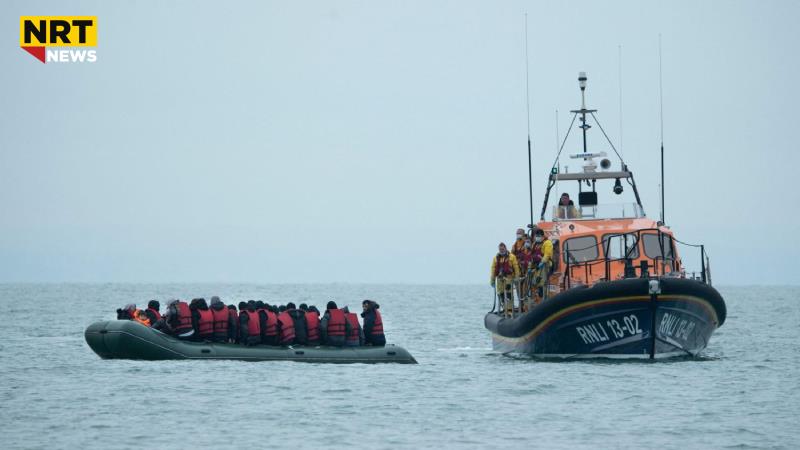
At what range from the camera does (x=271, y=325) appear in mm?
28438

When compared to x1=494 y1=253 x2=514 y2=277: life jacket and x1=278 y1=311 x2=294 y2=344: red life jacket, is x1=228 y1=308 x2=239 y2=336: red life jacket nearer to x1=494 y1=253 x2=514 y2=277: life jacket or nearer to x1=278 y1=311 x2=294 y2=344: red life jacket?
x1=278 y1=311 x2=294 y2=344: red life jacket

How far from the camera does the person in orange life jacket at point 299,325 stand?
1125 inches

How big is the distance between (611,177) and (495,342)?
16.6 feet

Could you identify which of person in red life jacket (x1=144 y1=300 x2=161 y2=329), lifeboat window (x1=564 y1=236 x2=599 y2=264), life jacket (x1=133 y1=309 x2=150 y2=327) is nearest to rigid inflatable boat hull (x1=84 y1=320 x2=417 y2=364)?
person in red life jacket (x1=144 y1=300 x2=161 y2=329)

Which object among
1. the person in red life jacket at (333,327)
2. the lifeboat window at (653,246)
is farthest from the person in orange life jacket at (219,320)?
the lifeboat window at (653,246)

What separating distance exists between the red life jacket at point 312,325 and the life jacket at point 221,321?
5.68ft

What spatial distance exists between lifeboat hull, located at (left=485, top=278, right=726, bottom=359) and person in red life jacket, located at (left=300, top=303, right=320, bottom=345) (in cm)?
450

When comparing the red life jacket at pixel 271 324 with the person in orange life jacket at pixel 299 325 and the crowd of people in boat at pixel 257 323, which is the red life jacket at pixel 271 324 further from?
the person in orange life jacket at pixel 299 325

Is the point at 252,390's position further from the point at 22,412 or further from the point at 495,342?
the point at 495,342

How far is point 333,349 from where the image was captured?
28.6 m

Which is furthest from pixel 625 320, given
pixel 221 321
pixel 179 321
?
pixel 179 321

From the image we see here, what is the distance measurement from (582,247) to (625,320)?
326 centimetres

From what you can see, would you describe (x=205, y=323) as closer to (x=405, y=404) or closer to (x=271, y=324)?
(x=271, y=324)

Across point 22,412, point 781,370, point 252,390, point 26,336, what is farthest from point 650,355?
point 26,336
